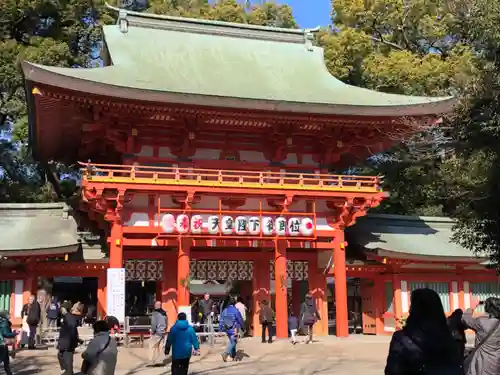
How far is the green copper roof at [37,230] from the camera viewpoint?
17.6 metres

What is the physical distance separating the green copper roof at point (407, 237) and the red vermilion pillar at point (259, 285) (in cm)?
367

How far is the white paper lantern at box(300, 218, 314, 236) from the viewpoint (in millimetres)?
18428

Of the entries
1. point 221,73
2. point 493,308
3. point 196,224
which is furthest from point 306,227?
point 493,308

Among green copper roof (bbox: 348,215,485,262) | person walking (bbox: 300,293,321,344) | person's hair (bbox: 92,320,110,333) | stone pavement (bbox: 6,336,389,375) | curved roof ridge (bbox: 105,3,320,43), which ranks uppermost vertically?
curved roof ridge (bbox: 105,3,320,43)

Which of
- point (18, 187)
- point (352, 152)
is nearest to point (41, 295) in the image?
point (352, 152)

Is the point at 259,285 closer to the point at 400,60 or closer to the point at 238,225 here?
the point at 238,225

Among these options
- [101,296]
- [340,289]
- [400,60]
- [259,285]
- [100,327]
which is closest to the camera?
[100,327]

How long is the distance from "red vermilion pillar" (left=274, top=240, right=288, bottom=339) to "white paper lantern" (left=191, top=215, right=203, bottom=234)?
7.98 ft

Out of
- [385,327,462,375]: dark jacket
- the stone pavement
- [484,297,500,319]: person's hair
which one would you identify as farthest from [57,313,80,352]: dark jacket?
[385,327,462,375]: dark jacket

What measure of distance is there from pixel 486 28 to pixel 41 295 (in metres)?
14.3

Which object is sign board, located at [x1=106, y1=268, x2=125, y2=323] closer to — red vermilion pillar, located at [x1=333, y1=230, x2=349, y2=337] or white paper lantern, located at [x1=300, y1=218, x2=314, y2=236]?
white paper lantern, located at [x1=300, y1=218, x2=314, y2=236]

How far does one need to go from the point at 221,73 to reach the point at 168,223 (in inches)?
251

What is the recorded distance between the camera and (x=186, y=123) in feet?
60.1

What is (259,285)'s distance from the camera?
1944 cm
